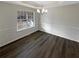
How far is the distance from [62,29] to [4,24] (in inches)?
158

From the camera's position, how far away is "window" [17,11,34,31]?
627 cm

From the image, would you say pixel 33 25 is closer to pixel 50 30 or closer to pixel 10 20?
pixel 50 30

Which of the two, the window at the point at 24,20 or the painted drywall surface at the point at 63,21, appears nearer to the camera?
the painted drywall surface at the point at 63,21

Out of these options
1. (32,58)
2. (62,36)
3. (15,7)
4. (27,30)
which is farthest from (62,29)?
(32,58)

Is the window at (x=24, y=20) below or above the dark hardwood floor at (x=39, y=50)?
above

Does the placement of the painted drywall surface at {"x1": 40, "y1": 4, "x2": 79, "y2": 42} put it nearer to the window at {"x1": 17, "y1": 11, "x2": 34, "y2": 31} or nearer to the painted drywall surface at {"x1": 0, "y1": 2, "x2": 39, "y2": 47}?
the window at {"x1": 17, "y1": 11, "x2": 34, "y2": 31}

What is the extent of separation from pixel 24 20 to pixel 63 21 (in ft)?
9.42

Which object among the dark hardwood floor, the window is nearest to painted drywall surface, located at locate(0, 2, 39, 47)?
the dark hardwood floor

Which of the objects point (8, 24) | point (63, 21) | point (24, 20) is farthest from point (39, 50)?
point (24, 20)

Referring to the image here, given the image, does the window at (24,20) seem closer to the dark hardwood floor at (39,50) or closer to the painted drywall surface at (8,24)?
the painted drywall surface at (8,24)

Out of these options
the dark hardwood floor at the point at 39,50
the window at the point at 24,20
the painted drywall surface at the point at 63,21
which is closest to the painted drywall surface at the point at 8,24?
the dark hardwood floor at the point at 39,50

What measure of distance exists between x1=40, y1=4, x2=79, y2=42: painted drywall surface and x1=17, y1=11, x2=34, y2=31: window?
3.70 feet

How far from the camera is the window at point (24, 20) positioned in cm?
627

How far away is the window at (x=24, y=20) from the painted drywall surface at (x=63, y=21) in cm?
113
